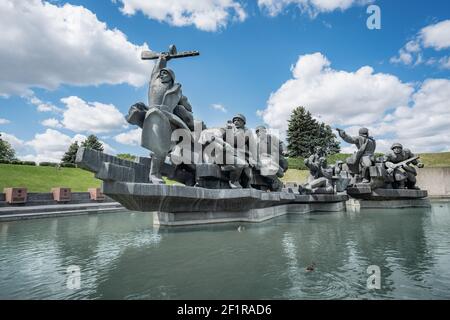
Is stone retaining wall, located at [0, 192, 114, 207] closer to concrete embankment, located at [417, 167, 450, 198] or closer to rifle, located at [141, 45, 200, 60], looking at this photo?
rifle, located at [141, 45, 200, 60]

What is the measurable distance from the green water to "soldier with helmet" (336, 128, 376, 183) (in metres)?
7.80

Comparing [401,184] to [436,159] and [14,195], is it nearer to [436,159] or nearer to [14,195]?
[14,195]

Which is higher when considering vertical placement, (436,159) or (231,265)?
(436,159)

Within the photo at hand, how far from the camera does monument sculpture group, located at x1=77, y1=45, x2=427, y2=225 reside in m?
6.68

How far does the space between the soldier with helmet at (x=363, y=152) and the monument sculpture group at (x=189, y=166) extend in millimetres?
2739

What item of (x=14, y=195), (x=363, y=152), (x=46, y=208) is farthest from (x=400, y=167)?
(x=14, y=195)

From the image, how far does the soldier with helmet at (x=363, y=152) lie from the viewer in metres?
14.5

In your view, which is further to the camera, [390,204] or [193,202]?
[390,204]

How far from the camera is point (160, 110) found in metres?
7.30

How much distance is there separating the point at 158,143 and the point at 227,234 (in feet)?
9.44

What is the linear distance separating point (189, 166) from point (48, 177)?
23641mm

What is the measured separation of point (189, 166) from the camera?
353 inches
